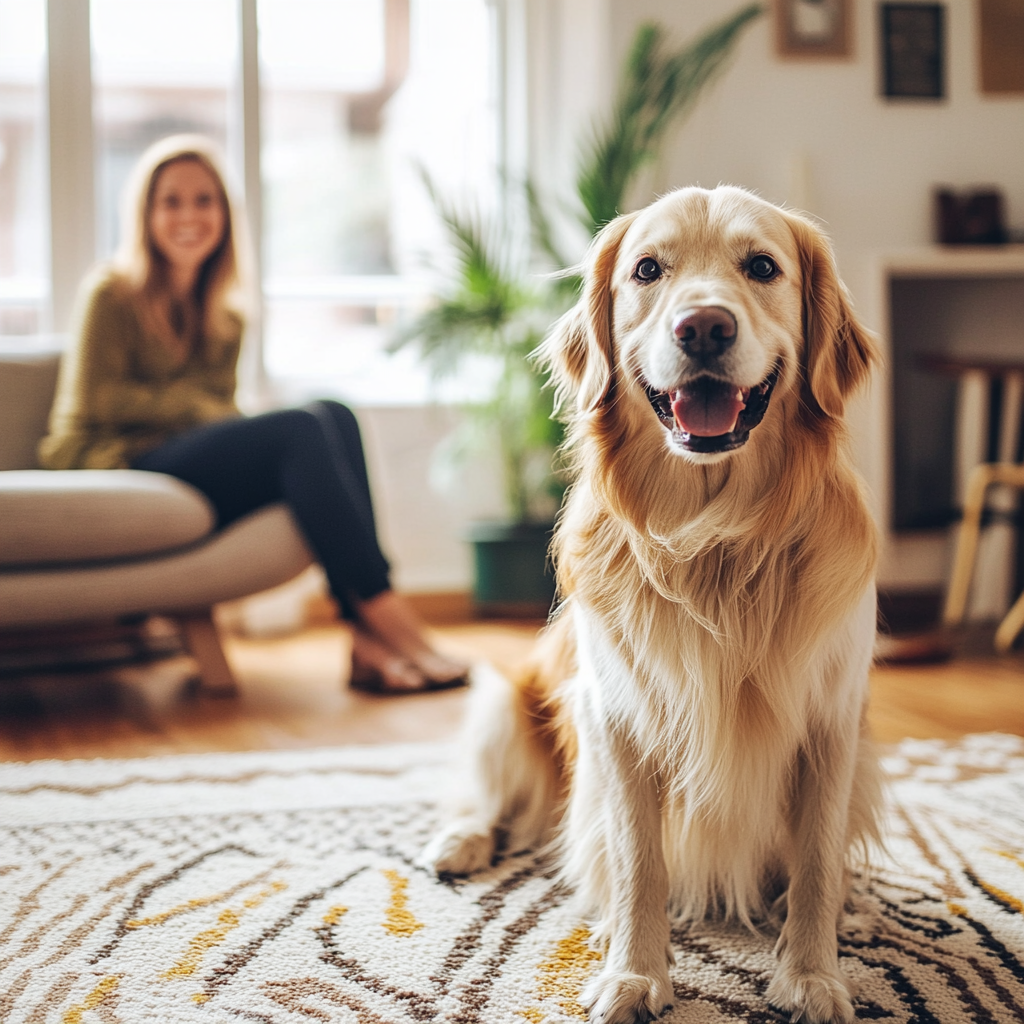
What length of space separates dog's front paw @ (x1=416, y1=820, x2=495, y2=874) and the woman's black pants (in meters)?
1.14

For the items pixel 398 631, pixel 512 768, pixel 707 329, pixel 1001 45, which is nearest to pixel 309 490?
pixel 398 631

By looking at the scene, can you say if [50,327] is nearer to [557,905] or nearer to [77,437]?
[77,437]

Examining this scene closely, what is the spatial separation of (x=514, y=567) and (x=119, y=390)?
1.46 metres

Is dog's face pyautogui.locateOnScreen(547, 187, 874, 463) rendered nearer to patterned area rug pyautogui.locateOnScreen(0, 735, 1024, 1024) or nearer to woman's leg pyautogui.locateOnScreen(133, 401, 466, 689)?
patterned area rug pyautogui.locateOnScreen(0, 735, 1024, 1024)

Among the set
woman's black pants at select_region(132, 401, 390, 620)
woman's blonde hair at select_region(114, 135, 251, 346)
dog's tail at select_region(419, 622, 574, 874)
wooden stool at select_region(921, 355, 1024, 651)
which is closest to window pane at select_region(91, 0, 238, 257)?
woman's blonde hair at select_region(114, 135, 251, 346)

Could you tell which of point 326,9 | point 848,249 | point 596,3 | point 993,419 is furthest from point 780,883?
point 326,9

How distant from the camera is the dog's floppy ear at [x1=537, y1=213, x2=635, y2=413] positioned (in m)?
1.23

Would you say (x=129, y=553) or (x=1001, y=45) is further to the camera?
(x=1001, y=45)

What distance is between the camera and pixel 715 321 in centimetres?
102

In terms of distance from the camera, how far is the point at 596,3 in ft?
11.9

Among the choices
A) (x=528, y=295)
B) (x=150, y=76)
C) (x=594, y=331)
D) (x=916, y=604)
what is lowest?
(x=916, y=604)

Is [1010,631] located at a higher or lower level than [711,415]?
lower

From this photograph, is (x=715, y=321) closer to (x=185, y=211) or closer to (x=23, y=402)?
(x=185, y=211)

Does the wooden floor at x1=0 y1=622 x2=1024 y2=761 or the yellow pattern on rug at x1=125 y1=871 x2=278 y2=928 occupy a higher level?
the yellow pattern on rug at x1=125 y1=871 x2=278 y2=928
